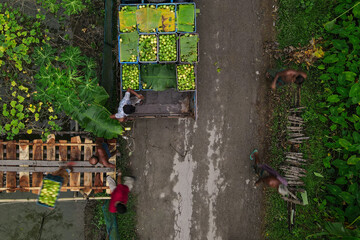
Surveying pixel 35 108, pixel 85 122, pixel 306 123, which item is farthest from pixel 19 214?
pixel 306 123

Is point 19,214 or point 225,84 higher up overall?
point 225,84

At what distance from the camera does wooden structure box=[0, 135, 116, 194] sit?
572cm

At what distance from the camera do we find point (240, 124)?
6406 millimetres

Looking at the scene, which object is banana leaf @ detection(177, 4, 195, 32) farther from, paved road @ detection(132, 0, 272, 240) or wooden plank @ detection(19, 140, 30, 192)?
wooden plank @ detection(19, 140, 30, 192)

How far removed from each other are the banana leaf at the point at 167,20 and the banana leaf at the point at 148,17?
98 mm

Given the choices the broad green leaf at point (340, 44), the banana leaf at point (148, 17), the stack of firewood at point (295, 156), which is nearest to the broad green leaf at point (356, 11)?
the broad green leaf at point (340, 44)

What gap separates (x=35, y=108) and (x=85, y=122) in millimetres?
2055

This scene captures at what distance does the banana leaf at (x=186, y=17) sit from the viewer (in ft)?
18.0

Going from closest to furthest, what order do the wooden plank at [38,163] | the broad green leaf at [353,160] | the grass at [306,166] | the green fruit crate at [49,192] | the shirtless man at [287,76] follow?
the green fruit crate at [49,192] → the shirtless man at [287,76] → the wooden plank at [38,163] → the broad green leaf at [353,160] → the grass at [306,166]

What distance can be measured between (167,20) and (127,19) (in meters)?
0.95

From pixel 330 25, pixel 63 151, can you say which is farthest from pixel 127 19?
pixel 330 25

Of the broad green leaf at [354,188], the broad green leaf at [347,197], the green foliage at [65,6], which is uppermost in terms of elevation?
the green foliage at [65,6]

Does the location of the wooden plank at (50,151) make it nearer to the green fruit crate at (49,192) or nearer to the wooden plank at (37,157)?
the wooden plank at (37,157)

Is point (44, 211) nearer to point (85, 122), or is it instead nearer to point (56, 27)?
point (85, 122)
